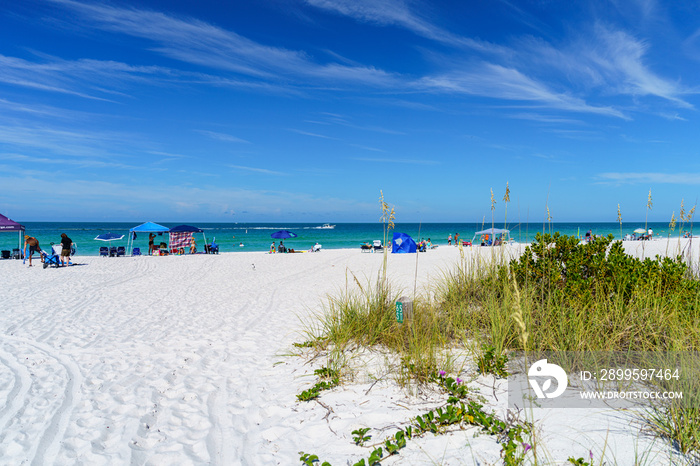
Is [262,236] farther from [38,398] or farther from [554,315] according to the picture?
[554,315]

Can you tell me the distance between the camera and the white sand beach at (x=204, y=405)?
99.2 inches

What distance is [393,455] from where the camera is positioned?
2469 millimetres

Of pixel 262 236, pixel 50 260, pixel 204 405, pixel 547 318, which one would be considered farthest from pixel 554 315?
pixel 262 236

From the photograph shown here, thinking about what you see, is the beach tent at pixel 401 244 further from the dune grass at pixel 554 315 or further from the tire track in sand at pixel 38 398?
the tire track in sand at pixel 38 398

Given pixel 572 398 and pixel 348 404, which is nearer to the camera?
pixel 572 398

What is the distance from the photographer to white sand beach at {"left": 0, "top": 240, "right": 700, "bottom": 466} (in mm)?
2520

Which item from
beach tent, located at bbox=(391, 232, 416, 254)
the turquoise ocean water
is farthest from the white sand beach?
beach tent, located at bbox=(391, 232, 416, 254)

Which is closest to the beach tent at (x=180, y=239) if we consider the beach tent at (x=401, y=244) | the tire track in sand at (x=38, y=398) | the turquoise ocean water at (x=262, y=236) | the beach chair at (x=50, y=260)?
the turquoise ocean water at (x=262, y=236)

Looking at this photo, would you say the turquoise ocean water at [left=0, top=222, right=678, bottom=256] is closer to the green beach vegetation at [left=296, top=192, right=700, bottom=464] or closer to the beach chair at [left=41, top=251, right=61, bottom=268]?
the green beach vegetation at [left=296, top=192, right=700, bottom=464]

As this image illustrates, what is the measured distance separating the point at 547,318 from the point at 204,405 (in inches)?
135

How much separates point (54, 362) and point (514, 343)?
5.30m

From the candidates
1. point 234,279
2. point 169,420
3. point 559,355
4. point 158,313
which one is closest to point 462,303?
point 559,355

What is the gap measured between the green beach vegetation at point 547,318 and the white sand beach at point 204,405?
0.25 m

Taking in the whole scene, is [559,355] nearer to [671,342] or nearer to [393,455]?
[671,342]
